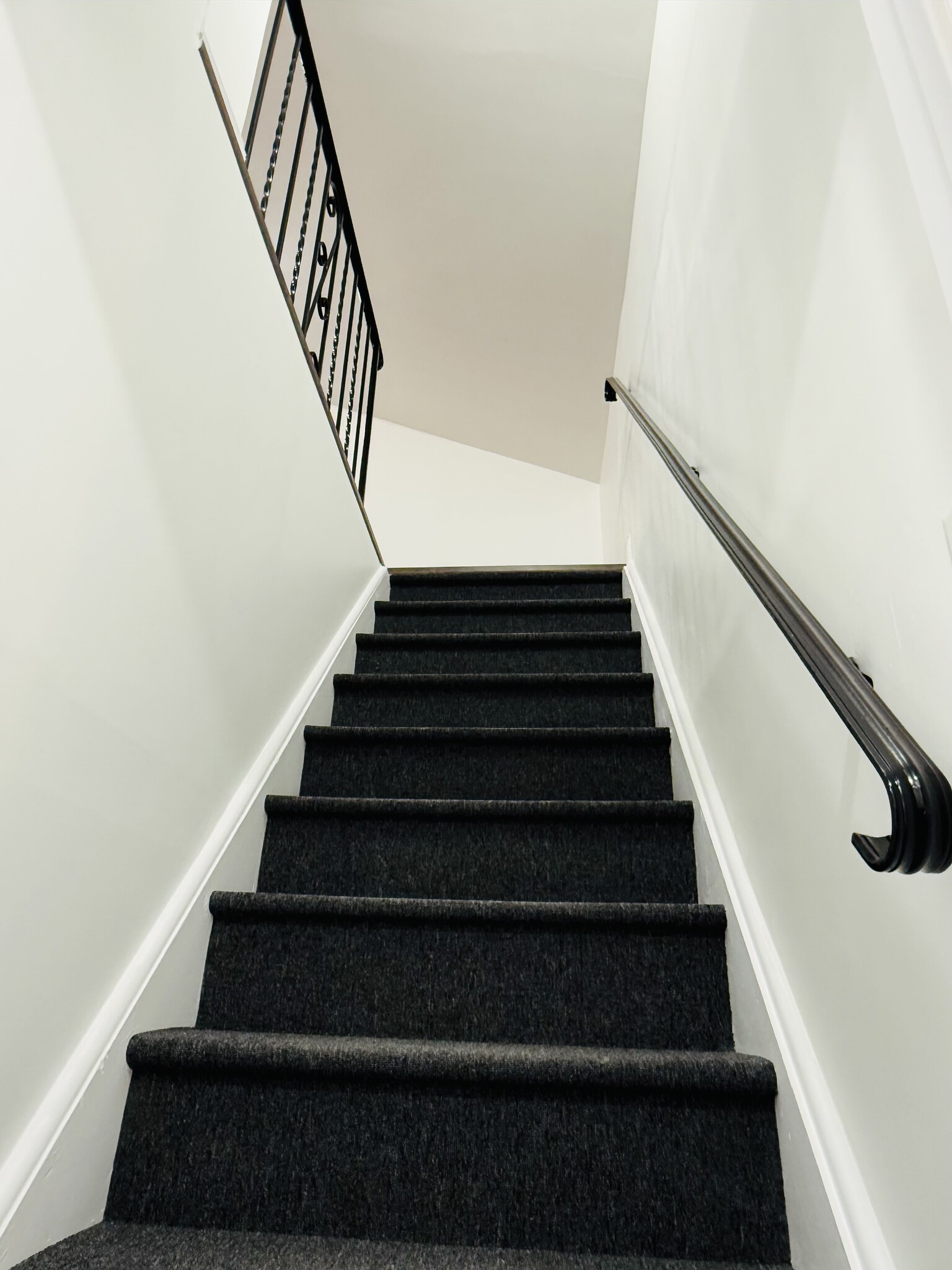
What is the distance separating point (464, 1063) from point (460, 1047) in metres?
0.04

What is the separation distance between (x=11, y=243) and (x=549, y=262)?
3.38 m

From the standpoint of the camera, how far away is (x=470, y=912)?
146cm

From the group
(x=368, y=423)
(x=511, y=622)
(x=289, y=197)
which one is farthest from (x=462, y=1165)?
(x=368, y=423)

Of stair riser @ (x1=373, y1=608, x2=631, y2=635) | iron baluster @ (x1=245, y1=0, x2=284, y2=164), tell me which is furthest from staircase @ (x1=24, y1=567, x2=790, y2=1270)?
iron baluster @ (x1=245, y1=0, x2=284, y2=164)

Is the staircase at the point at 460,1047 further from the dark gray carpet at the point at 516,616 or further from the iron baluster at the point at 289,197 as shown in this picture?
the iron baluster at the point at 289,197

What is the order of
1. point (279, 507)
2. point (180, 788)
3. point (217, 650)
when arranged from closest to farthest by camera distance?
point (180, 788) → point (217, 650) → point (279, 507)

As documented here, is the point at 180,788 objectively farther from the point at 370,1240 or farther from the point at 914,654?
the point at 914,654

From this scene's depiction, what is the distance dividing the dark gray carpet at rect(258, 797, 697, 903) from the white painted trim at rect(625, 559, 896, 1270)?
0.49 ft

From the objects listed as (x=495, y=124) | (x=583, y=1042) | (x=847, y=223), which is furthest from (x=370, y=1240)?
(x=495, y=124)

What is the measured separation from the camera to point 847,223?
102 centimetres

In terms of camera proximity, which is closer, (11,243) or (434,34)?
(11,243)

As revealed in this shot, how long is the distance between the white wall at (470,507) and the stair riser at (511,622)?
82.8 inches

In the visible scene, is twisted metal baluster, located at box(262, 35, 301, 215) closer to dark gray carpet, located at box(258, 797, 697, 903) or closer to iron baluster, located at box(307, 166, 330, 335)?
iron baluster, located at box(307, 166, 330, 335)

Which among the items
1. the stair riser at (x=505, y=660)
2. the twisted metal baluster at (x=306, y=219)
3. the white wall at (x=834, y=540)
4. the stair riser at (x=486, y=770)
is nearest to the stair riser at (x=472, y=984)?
the white wall at (x=834, y=540)
